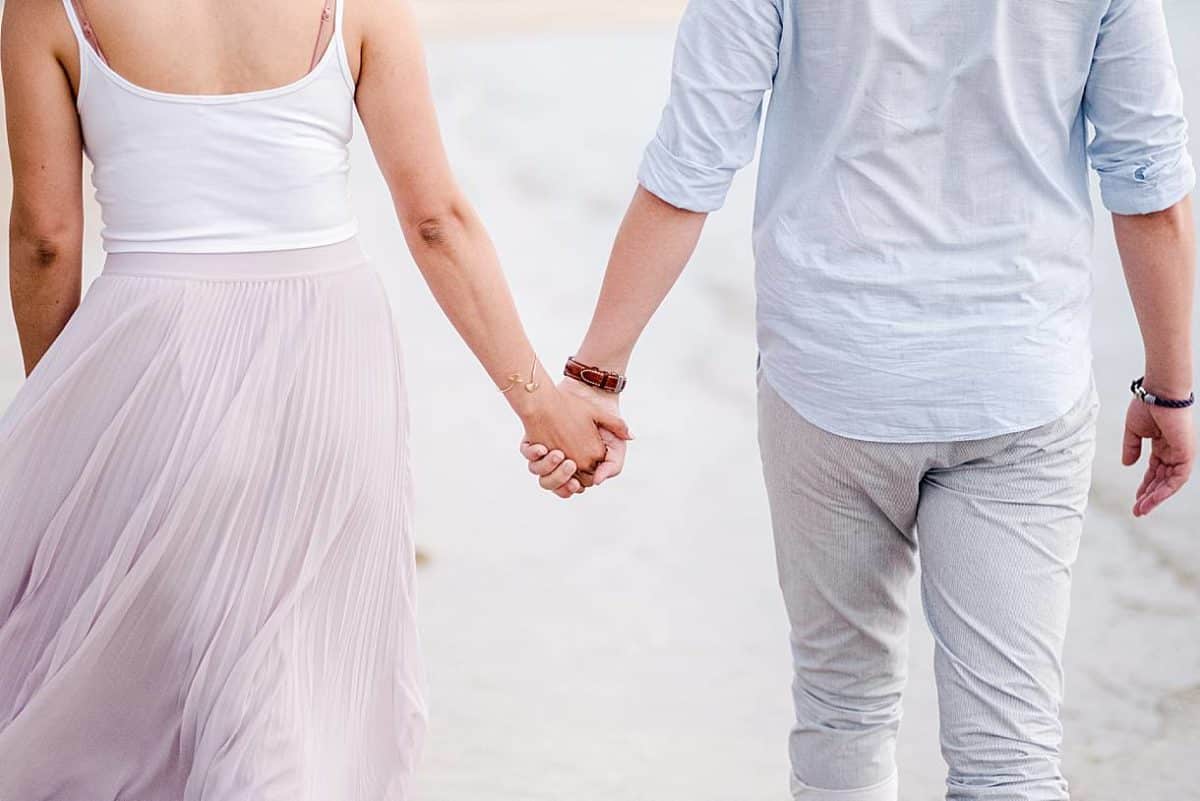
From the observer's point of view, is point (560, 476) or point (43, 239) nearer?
point (43, 239)

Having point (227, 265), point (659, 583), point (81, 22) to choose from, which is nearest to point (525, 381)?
point (227, 265)

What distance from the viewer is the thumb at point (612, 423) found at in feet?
5.84

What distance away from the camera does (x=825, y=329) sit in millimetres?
1434

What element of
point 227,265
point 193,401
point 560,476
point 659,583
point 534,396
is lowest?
point 659,583

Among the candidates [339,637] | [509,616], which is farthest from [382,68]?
[509,616]

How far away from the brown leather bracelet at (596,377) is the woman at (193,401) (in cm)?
24

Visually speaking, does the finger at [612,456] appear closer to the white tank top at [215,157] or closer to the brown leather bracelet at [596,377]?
the brown leather bracelet at [596,377]

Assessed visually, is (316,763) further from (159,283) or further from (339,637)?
(159,283)

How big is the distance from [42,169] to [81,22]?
0.46 feet

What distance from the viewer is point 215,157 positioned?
4.79 ft

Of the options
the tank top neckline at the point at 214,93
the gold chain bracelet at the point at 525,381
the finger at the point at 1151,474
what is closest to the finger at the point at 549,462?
the gold chain bracelet at the point at 525,381

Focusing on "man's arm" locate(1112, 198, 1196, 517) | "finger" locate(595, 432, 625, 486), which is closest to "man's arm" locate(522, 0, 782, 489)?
"finger" locate(595, 432, 625, 486)

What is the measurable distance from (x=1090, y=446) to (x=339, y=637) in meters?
0.73

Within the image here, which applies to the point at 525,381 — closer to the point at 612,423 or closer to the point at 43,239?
the point at 612,423
